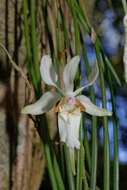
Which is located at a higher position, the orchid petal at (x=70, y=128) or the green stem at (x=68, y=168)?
the orchid petal at (x=70, y=128)

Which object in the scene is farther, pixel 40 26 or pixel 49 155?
pixel 40 26

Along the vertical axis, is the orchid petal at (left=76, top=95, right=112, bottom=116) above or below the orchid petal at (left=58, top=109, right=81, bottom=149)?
above

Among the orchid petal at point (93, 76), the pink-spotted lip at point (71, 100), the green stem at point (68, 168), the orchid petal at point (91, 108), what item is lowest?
the green stem at point (68, 168)

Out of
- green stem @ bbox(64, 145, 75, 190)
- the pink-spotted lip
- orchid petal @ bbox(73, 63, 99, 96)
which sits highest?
orchid petal @ bbox(73, 63, 99, 96)

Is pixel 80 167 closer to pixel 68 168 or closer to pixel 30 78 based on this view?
pixel 68 168

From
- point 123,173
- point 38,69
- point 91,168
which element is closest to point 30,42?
point 38,69

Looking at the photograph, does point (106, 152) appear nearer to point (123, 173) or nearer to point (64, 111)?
point (64, 111)
